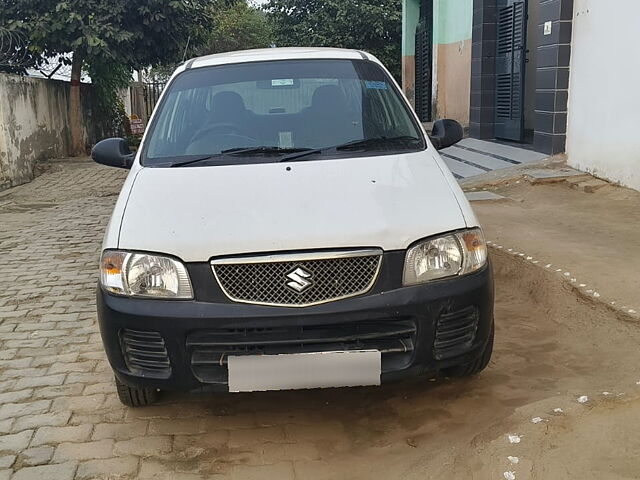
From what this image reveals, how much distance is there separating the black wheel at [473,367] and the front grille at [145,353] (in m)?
1.41

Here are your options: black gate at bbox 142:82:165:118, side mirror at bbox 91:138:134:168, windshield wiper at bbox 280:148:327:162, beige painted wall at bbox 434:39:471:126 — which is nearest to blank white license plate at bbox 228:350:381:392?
windshield wiper at bbox 280:148:327:162

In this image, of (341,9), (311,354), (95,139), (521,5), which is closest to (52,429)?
(311,354)

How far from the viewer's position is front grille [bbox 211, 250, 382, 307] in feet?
8.97

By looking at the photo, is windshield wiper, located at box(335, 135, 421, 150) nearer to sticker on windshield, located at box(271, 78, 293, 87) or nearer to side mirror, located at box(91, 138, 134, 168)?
sticker on windshield, located at box(271, 78, 293, 87)

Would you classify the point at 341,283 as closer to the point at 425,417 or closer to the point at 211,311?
the point at 211,311

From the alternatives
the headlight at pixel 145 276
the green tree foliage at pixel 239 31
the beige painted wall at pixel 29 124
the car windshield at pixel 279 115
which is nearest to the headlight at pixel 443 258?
the car windshield at pixel 279 115

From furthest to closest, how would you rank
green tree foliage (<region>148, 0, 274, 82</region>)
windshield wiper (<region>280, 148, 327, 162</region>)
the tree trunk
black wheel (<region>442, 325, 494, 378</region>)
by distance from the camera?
green tree foliage (<region>148, 0, 274, 82</region>), the tree trunk, windshield wiper (<region>280, 148, 327, 162</region>), black wheel (<region>442, 325, 494, 378</region>)

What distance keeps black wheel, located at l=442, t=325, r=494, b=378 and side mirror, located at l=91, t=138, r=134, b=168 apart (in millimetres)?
2363

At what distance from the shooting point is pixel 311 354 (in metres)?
2.72

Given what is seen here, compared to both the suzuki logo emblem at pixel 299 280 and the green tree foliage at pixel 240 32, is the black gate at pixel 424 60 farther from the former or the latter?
the green tree foliage at pixel 240 32

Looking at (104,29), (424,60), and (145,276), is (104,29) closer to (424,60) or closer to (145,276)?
(424,60)

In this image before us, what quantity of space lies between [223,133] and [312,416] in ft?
5.51

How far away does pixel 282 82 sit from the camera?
161 inches

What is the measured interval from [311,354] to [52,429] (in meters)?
1.42
